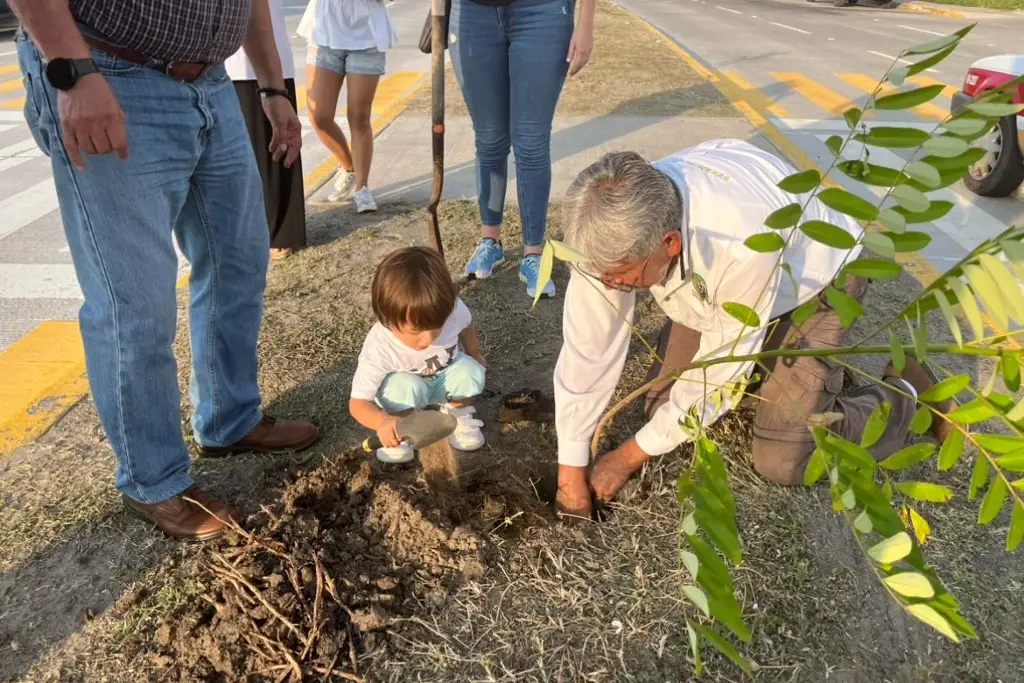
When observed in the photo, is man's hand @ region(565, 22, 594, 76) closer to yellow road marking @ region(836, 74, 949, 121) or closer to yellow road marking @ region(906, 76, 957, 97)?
yellow road marking @ region(836, 74, 949, 121)

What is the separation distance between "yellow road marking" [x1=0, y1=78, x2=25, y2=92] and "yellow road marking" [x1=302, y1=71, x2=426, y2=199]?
4297mm

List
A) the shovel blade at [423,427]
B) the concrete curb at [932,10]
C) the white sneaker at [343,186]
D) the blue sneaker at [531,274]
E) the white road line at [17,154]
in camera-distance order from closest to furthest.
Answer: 1. the shovel blade at [423,427]
2. the blue sneaker at [531,274]
3. the white sneaker at [343,186]
4. the white road line at [17,154]
5. the concrete curb at [932,10]

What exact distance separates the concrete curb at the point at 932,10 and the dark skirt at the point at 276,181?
1996 cm

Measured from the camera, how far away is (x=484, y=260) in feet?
12.9

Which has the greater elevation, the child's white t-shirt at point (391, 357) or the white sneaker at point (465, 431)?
the child's white t-shirt at point (391, 357)

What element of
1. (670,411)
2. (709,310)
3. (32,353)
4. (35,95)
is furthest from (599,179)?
(32,353)

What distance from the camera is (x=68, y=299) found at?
3.79 m

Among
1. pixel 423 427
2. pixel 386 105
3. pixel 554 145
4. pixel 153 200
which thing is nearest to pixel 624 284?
pixel 423 427

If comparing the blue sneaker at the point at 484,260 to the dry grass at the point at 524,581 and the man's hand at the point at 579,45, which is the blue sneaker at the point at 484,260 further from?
the dry grass at the point at 524,581

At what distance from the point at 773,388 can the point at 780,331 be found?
0.20 metres

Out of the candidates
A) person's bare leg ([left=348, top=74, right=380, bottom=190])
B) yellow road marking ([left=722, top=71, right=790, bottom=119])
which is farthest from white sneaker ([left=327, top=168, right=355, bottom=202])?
yellow road marking ([left=722, top=71, right=790, bottom=119])

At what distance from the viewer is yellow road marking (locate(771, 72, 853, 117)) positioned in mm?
7645

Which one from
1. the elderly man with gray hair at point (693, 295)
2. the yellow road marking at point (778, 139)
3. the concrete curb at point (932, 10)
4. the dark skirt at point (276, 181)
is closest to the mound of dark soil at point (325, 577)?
the elderly man with gray hair at point (693, 295)

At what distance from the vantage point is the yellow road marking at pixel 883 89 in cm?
722
